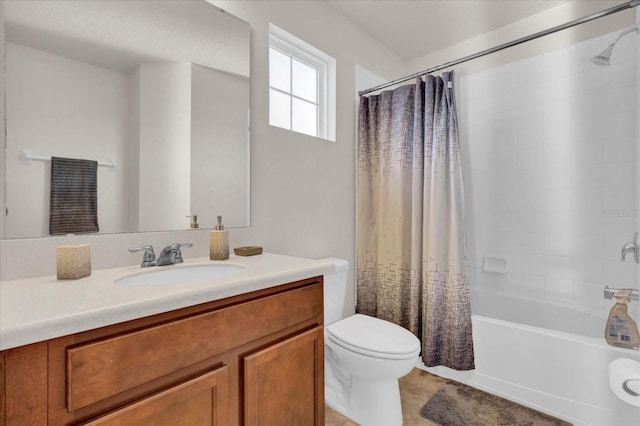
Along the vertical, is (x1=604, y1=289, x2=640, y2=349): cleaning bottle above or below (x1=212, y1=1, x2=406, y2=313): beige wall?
below

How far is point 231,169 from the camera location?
1542mm

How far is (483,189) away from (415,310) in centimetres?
116

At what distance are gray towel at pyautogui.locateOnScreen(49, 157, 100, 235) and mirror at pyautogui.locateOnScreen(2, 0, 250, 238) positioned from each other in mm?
18

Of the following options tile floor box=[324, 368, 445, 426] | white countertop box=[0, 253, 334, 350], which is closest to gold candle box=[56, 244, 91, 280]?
white countertop box=[0, 253, 334, 350]

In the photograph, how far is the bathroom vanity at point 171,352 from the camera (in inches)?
23.4

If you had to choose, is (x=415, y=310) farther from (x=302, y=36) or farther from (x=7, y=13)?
(x=7, y=13)

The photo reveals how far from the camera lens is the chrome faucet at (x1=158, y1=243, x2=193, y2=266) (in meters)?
1.18

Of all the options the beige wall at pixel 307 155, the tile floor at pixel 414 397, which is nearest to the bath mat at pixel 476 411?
the tile floor at pixel 414 397

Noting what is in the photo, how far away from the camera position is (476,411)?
1.68m

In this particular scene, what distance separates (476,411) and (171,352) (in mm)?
1695

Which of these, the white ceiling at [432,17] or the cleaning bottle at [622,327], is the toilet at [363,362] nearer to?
the cleaning bottle at [622,327]

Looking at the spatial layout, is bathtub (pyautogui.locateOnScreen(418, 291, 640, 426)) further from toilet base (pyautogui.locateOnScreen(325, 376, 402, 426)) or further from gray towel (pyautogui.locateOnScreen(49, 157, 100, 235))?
gray towel (pyautogui.locateOnScreen(49, 157, 100, 235))

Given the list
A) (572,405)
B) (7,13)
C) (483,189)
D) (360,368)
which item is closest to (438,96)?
(483,189)

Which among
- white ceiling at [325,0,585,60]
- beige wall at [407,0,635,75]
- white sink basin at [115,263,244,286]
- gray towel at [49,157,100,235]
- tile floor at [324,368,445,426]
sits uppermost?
white ceiling at [325,0,585,60]
